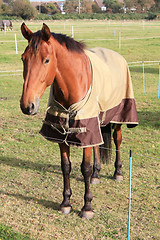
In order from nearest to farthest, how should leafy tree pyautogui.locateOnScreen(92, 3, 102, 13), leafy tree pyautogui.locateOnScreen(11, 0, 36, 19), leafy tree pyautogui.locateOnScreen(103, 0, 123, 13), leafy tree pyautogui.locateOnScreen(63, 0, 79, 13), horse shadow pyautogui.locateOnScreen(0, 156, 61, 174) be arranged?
1. horse shadow pyautogui.locateOnScreen(0, 156, 61, 174)
2. leafy tree pyautogui.locateOnScreen(11, 0, 36, 19)
3. leafy tree pyautogui.locateOnScreen(92, 3, 102, 13)
4. leafy tree pyautogui.locateOnScreen(103, 0, 123, 13)
5. leafy tree pyautogui.locateOnScreen(63, 0, 79, 13)

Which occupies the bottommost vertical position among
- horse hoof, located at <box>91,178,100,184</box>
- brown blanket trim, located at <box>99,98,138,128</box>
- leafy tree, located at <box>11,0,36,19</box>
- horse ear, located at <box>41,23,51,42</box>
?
horse hoof, located at <box>91,178,100,184</box>

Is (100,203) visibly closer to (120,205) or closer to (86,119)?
(120,205)

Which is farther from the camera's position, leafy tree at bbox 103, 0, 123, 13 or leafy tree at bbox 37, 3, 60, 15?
leafy tree at bbox 103, 0, 123, 13

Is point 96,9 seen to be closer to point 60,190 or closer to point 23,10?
point 23,10

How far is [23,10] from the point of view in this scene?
221 ft

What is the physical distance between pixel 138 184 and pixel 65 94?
225cm

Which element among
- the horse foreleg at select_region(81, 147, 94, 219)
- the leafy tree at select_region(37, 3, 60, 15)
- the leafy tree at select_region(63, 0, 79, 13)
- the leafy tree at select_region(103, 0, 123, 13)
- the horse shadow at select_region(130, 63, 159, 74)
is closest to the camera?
the horse foreleg at select_region(81, 147, 94, 219)

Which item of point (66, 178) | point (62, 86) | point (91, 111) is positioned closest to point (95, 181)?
point (66, 178)

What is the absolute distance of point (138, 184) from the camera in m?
5.34

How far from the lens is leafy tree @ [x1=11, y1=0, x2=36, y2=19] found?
65438 mm

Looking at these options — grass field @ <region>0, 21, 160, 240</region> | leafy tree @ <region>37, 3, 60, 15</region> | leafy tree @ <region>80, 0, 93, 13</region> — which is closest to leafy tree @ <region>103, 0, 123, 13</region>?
leafy tree @ <region>80, 0, 93, 13</region>

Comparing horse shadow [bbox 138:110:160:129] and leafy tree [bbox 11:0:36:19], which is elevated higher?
leafy tree [bbox 11:0:36:19]

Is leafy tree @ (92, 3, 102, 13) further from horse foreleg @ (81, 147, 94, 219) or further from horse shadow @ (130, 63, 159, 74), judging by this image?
horse foreleg @ (81, 147, 94, 219)

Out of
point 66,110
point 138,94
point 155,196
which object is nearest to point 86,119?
point 66,110
